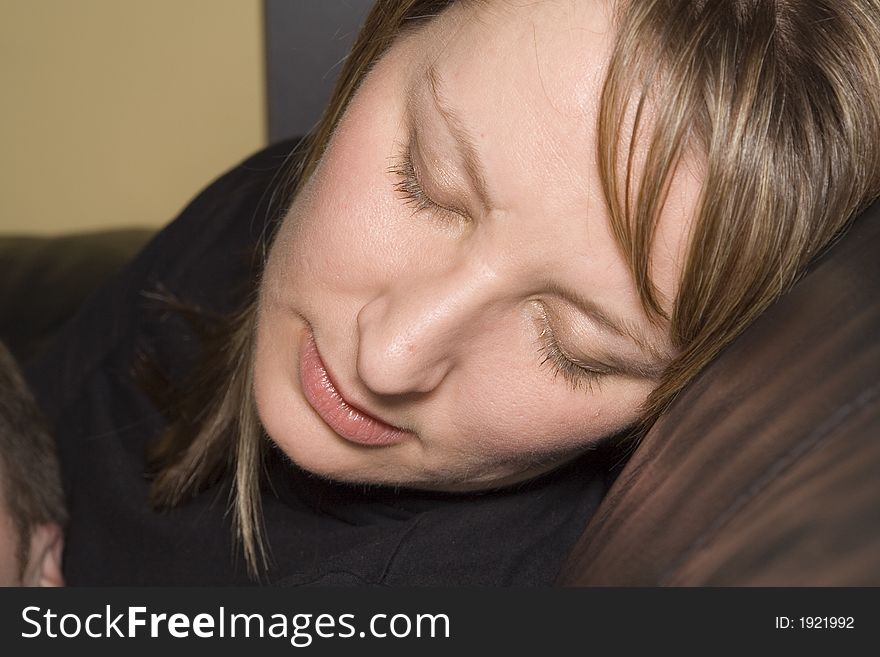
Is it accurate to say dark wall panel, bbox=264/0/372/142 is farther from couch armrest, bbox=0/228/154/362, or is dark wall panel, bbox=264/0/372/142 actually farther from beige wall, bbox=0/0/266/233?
couch armrest, bbox=0/228/154/362

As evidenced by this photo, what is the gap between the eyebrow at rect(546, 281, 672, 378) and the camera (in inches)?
29.9

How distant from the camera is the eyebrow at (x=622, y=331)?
76cm

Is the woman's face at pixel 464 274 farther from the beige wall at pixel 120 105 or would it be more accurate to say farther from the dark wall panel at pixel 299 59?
the beige wall at pixel 120 105

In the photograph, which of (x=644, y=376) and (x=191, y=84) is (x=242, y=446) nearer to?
(x=644, y=376)

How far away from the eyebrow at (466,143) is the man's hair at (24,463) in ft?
2.19

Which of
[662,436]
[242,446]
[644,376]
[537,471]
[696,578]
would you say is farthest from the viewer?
[242,446]

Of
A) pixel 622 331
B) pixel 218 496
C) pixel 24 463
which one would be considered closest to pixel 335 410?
pixel 622 331

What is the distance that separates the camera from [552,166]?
72 cm

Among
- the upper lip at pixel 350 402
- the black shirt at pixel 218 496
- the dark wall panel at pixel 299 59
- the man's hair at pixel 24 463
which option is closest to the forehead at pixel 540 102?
the upper lip at pixel 350 402

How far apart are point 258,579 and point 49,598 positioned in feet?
1.19

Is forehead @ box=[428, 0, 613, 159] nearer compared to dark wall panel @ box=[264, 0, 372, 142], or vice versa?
forehead @ box=[428, 0, 613, 159]

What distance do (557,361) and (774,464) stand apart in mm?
258

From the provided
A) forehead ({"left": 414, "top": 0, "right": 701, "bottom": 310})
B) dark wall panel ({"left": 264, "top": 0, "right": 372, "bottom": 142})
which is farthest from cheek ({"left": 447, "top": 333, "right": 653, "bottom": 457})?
dark wall panel ({"left": 264, "top": 0, "right": 372, "bottom": 142})

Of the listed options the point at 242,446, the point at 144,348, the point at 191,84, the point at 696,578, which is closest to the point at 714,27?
the point at 696,578
